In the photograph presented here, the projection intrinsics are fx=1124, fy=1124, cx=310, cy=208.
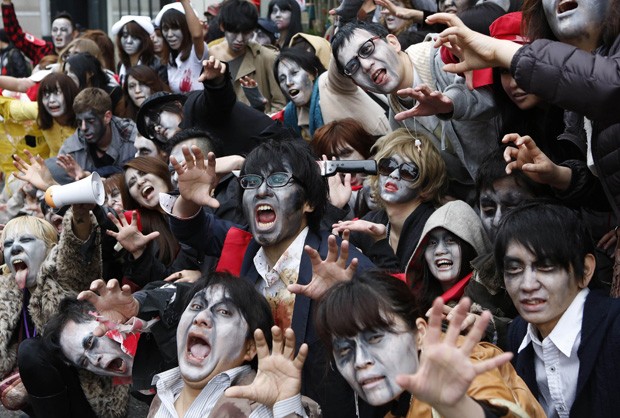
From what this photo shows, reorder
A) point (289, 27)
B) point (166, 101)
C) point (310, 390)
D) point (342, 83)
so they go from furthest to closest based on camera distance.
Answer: point (289, 27)
point (166, 101)
point (342, 83)
point (310, 390)

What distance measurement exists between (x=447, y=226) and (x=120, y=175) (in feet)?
7.65

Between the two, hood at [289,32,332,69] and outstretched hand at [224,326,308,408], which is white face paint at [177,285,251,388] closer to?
outstretched hand at [224,326,308,408]

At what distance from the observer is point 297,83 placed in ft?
22.4

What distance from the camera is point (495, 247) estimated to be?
3.99m

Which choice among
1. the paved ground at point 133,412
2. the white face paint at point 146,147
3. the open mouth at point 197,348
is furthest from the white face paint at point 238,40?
the open mouth at point 197,348

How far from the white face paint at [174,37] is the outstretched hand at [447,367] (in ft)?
20.1

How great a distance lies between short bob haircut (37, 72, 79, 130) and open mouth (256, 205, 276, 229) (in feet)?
12.5

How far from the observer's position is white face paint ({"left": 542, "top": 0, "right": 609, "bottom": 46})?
4051 millimetres

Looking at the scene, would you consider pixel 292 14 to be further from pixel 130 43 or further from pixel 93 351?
pixel 93 351

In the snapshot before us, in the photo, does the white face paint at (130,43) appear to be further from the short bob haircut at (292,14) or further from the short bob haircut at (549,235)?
the short bob haircut at (549,235)

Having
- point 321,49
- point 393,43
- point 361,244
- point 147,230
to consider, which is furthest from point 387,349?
point 321,49

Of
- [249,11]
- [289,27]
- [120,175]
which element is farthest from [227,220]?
[289,27]

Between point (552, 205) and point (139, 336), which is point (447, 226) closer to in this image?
point (552, 205)

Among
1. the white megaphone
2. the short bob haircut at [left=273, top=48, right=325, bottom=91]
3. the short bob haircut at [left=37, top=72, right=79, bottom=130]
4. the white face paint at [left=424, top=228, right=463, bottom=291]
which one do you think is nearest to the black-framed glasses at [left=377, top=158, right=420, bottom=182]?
the white face paint at [left=424, top=228, right=463, bottom=291]
